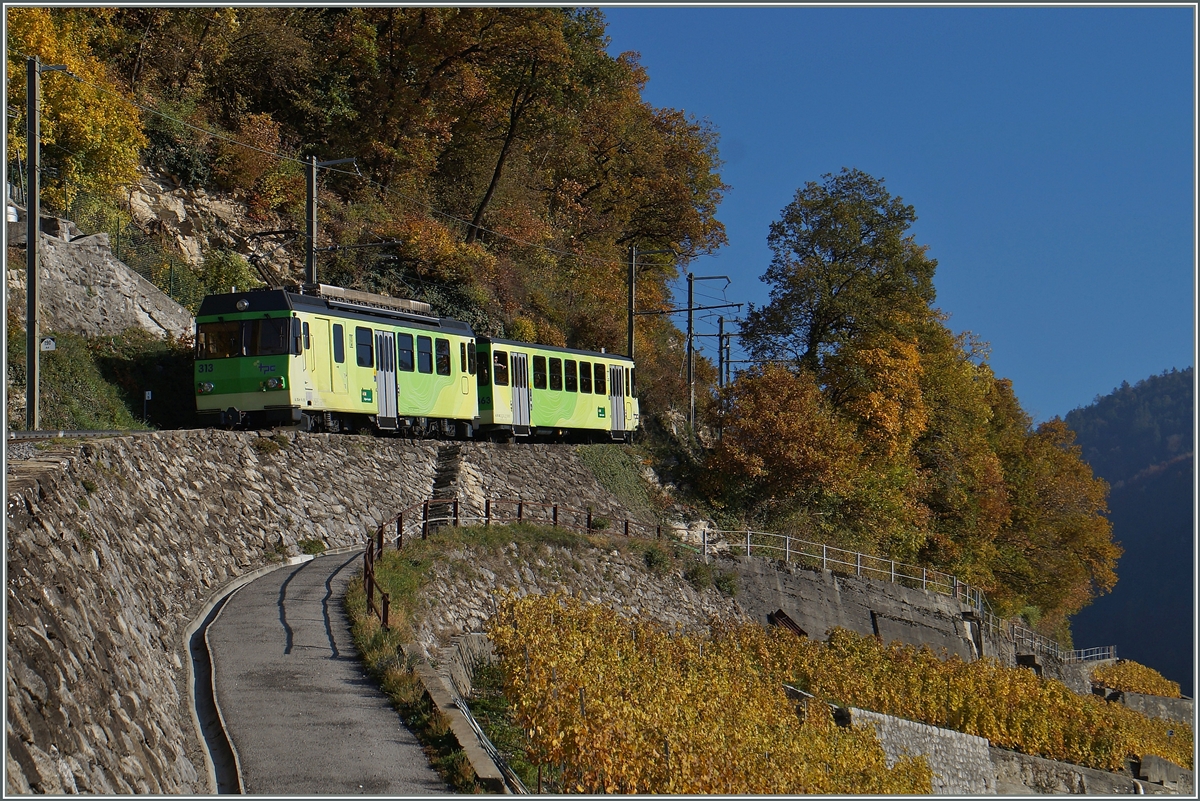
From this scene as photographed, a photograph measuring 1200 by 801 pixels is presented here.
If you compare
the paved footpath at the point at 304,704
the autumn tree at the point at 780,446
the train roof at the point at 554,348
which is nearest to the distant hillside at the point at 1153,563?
the autumn tree at the point at 780,446

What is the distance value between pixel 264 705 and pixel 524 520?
13.3 meters

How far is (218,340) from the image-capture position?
23.7 m

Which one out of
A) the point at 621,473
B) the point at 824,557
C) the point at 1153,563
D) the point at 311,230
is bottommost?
the point at 1153,563

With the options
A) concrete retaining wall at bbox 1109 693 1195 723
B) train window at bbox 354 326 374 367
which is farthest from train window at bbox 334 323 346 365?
concrete retaining wall at bbox 1109 693 1195 723

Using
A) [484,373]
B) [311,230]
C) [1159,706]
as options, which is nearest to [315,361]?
[311,230]

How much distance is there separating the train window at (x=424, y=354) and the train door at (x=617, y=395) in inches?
393

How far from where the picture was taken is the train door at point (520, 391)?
109ft

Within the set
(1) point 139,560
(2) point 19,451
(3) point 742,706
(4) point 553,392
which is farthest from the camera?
(4) point 553,392

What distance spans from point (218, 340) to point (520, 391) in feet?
36.8

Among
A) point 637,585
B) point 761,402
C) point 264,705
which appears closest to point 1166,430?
point 761,402

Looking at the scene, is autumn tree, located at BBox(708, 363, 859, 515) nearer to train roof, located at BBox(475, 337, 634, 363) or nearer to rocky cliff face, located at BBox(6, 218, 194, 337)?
train roof, located at BBox(475, 337, 634, 363)

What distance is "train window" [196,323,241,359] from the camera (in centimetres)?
2347

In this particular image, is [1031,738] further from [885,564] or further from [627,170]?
[627,170]

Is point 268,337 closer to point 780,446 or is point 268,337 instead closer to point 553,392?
point 553,392
